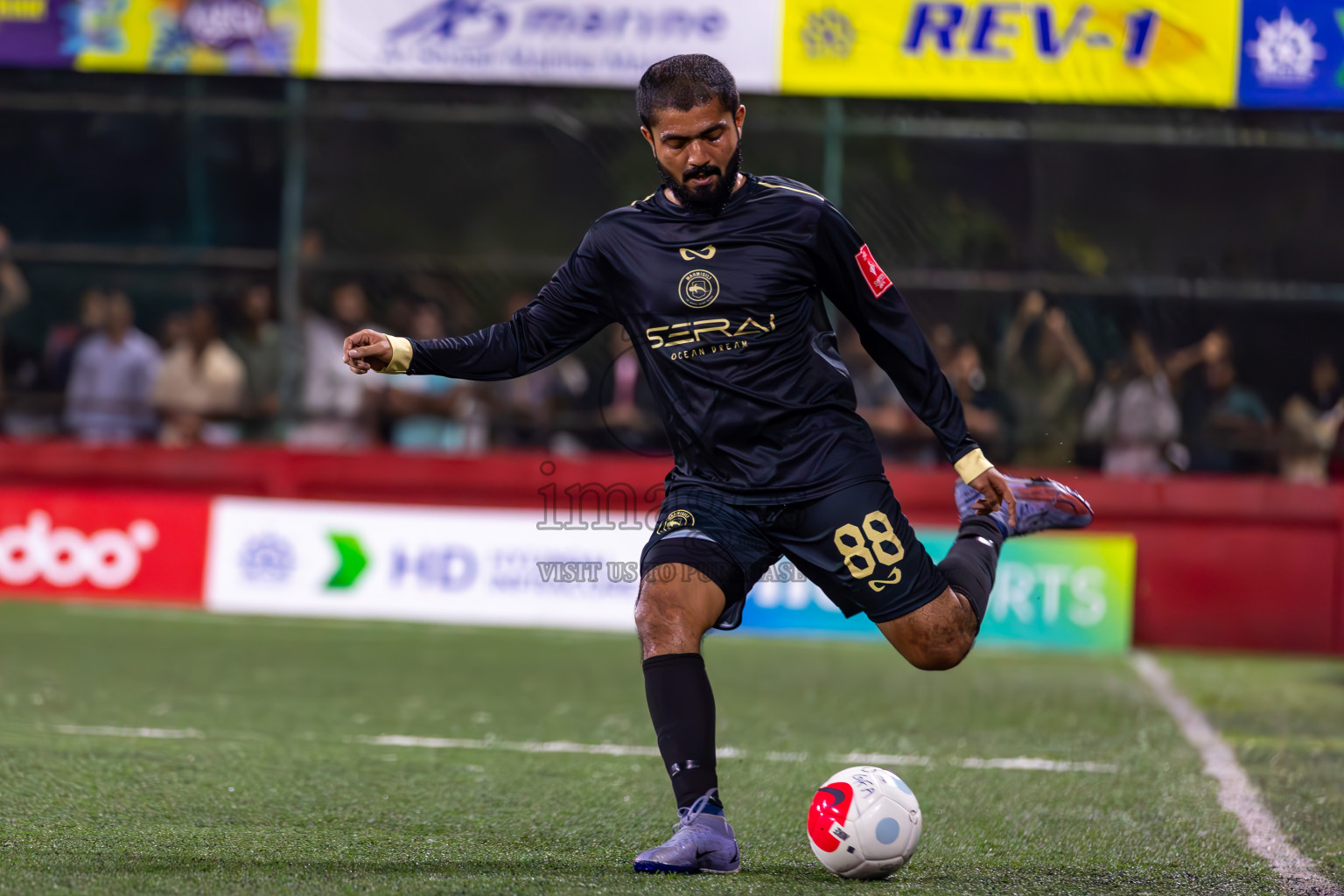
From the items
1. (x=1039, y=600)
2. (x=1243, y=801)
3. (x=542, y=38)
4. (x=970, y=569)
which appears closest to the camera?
(x=970, y=569)

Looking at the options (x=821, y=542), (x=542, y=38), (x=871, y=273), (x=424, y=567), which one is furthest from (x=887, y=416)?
(x=821, y=542)

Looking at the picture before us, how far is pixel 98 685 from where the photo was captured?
7.14 meters

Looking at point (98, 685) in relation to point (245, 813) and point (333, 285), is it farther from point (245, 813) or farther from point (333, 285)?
point (333, 285)

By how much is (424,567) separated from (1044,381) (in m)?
4.25

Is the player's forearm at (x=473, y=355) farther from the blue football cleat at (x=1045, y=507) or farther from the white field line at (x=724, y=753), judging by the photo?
the white field line at (x=724, y=753)

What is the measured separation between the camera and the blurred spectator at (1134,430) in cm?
1066

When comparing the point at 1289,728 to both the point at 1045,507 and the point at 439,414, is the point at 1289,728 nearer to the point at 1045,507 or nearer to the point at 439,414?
the point at 1045,507

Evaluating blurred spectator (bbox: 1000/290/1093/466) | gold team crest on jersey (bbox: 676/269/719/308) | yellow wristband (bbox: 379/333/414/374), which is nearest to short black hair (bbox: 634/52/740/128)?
gold team crest on jersey (bbox: 676/269/719/308)

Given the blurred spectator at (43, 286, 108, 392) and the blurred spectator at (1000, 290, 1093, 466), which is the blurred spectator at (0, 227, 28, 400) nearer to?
the blurred spectator at (43, 286, 108, 392)

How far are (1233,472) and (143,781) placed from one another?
7.81 metres

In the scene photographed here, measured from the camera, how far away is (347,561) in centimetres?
1021

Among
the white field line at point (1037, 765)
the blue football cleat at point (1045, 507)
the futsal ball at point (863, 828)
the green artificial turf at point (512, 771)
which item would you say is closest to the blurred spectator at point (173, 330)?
the green artificial turf at point (512, 771)

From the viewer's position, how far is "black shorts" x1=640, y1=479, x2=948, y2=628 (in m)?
4.12

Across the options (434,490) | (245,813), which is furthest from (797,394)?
(434,490)
